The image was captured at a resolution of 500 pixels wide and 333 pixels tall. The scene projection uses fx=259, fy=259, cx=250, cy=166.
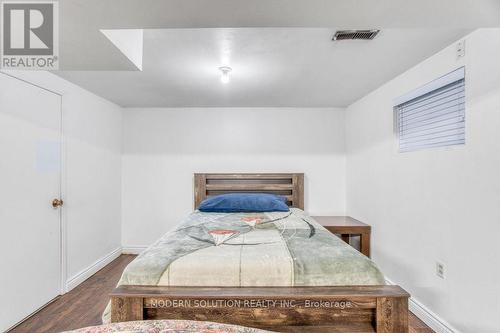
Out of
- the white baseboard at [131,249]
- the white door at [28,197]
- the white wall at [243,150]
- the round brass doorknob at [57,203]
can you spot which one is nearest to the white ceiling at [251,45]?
the white wall at [243,150]

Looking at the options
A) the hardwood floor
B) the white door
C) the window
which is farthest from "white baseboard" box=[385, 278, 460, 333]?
the white door

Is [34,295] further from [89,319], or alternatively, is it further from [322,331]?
[322,331]

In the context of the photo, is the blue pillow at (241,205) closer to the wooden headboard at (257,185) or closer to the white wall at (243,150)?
the wooden headboard at (257,185)

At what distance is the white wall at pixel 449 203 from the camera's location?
1602 millimetres

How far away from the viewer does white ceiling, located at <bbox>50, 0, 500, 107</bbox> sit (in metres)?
1.16

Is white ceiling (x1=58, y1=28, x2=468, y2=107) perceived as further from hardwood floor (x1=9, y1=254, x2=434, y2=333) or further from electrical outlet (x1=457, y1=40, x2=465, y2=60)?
hardwood floor (x1=9, y1=254, x2=434, y2=333)

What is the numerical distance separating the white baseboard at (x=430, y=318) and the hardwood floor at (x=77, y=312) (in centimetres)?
4

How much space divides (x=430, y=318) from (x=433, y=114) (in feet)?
5.42

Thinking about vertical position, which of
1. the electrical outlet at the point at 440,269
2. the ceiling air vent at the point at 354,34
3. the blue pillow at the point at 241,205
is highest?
the ceiling air vent at the point at 354,34

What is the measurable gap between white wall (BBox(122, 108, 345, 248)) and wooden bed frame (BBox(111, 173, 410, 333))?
2.44 m

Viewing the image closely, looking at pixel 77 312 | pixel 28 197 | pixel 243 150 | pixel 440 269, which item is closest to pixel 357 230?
pixel 440 269

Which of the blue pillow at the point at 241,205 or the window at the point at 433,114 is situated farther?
the blue pillow at the point at 241,205

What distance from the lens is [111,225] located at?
140 inches

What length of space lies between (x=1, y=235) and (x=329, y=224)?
3.08 meters
